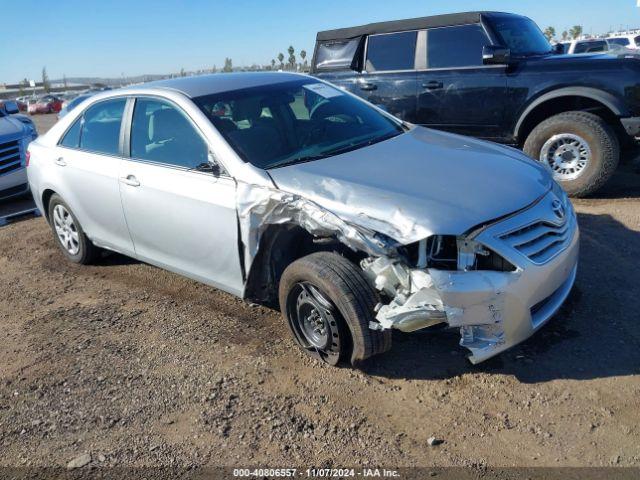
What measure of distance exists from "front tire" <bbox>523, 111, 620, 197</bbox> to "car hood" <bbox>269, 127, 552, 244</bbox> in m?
2.49

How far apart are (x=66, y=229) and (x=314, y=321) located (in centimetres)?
324

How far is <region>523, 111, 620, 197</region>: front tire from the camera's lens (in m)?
5.81

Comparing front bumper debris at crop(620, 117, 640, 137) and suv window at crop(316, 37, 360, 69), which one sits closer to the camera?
front bumper debris at crop(620, 117, 640, 137)

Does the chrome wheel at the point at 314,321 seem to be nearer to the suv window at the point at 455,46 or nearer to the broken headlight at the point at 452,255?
the broken headlight at the point at 452,255

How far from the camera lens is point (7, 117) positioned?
29.2 feet

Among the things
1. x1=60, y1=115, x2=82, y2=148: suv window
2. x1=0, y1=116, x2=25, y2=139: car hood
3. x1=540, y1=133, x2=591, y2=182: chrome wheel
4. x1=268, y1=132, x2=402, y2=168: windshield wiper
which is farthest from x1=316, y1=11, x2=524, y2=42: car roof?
x1=0, y1=116, x2=25, y2=139: car hood

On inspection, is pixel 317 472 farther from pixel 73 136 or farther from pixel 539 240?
pixel 73 136

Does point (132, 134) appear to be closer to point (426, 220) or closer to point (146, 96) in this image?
point (146, 96)

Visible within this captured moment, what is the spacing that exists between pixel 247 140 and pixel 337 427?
1962mm

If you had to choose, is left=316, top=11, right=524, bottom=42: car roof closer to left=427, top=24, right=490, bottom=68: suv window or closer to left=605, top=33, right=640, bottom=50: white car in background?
left=427, top=24, right=490, bottom=68: suv window

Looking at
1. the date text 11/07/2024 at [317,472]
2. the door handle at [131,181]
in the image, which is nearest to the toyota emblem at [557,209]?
the date text 11/07/2024 at [317,472]

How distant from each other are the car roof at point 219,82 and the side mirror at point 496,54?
268 cm

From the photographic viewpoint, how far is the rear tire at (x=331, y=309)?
2.97 meters

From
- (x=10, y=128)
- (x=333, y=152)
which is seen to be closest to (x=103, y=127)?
(x=333, y=152)
